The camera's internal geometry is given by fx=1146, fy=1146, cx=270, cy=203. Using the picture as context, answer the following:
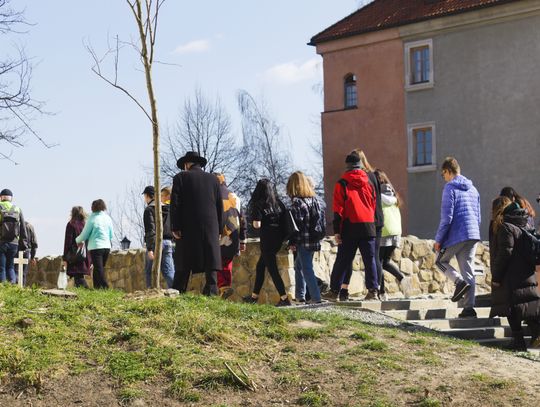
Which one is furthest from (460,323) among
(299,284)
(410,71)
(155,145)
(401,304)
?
(410,71)

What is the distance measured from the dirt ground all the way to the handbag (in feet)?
27.8

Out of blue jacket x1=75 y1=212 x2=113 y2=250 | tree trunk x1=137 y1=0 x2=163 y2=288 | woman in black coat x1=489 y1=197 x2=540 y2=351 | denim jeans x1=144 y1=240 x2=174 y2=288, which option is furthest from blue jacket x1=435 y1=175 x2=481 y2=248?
blue jacket x1=75 y1=212 x2=113 y2=250

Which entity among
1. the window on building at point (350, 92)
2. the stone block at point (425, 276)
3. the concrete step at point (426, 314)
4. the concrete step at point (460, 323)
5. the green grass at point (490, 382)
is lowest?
the green grass at point (490, 382)

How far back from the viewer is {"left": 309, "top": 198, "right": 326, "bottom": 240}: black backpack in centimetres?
1494

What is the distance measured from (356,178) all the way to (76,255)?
5.68 m

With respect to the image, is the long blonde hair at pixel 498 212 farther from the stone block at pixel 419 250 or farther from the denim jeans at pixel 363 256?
the stone block at pixel 419 250

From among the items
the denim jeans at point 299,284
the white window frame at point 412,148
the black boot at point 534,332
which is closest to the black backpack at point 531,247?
the black boot at point 534,332

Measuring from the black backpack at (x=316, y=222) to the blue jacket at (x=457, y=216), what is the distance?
1.83 metres

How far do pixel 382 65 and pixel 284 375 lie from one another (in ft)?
107

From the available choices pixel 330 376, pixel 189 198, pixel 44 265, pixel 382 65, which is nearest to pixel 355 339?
pixel 330 376

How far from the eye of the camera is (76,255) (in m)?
17.9

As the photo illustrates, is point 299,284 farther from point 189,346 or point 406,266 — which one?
point 189,346

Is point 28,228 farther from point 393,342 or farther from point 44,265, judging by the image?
point 393,342

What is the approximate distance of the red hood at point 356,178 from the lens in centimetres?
1410
